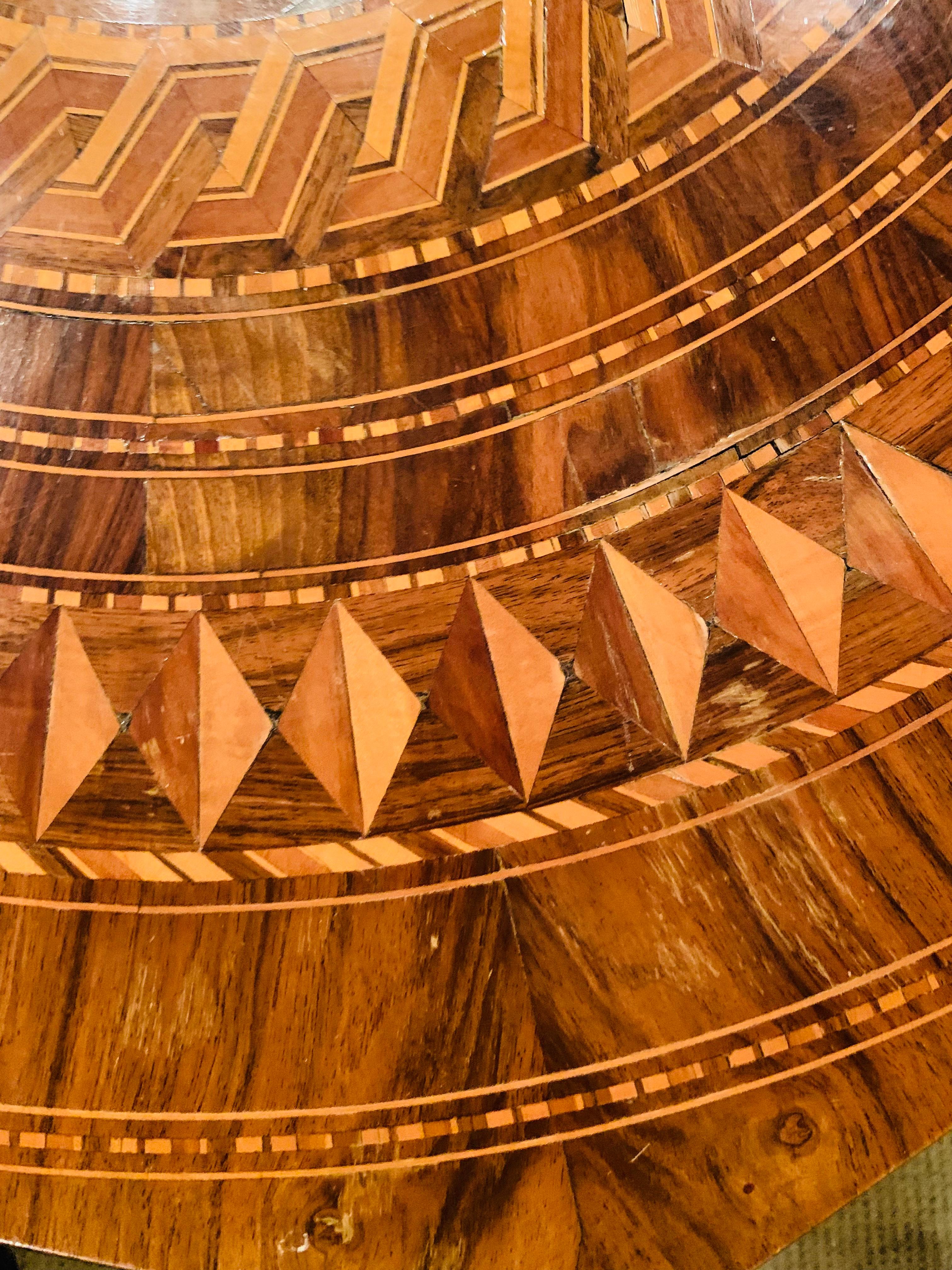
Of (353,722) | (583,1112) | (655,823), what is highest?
(353,722)

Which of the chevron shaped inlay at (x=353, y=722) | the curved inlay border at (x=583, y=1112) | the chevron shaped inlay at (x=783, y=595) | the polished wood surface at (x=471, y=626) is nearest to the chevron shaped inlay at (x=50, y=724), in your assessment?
the polished wood surface at (x=471, y=626)

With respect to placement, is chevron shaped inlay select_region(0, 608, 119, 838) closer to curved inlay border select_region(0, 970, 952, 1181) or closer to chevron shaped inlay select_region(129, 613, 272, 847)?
chevron shaped inlay select_region(129, 613, 272, 847)

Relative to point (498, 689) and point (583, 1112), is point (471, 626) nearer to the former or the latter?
point (498, 689)

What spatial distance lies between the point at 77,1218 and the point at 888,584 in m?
0.62

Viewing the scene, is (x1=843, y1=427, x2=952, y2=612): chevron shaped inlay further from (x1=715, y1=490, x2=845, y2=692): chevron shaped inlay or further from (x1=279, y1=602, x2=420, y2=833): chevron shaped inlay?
(x1=279, y1=602, x2=420, y2=833): chevron shaped inlay

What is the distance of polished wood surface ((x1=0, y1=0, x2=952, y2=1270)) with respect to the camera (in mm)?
554

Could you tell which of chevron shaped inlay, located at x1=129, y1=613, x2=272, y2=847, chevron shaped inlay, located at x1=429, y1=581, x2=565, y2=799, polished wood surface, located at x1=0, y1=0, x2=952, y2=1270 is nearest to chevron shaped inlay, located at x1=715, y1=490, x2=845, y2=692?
polished wood surface, located at x1=0, y1=0, x2=952, y2=1270

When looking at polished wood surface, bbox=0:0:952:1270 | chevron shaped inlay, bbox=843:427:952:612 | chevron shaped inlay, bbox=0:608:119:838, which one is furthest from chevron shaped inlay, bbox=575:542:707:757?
chevron shaped inlay, bbox=0:608:119:838

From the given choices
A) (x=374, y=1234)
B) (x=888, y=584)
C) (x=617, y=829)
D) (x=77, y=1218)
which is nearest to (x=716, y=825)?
(x=617, y=829)

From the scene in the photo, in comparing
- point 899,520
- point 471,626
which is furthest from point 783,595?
point 471,626

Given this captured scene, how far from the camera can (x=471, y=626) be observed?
0.59m

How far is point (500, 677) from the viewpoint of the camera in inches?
23.2

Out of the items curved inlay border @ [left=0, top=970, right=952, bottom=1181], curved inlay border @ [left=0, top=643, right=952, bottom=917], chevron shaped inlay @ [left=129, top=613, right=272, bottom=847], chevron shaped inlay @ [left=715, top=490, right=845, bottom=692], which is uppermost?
chevron shaped inlay @ [left=129, top=613, right=272, bottom=847]

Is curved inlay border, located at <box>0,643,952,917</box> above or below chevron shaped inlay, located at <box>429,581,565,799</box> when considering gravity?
below
